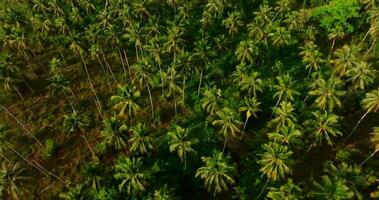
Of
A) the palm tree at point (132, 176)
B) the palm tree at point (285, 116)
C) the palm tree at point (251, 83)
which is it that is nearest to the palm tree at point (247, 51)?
the palm tree at point (251, 83)

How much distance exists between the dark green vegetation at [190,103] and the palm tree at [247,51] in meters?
0.23

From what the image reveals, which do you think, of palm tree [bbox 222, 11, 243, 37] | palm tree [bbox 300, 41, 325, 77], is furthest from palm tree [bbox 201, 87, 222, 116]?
palm tree [bbox 222, 11, 243, 37]

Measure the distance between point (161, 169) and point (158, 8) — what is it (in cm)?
4277

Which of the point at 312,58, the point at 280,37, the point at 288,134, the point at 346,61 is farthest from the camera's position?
the point at 280,37

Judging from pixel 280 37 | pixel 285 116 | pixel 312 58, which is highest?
pixel 280 37

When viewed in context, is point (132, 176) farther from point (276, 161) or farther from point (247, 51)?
point (247, 51)

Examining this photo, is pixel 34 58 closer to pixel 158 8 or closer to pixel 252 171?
pixel 158 8

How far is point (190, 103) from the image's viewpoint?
2837 inches

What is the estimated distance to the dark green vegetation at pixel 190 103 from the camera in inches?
2228

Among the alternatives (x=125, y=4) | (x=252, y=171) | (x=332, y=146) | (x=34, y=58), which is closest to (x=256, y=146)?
(x=252, y=171)

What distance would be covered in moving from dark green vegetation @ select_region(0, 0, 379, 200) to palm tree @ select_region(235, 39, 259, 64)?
23cm

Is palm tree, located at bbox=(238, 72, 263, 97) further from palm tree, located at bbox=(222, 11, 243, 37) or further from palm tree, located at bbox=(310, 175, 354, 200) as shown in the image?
palm tree, located at bbox=(310, 175, 354, 200)

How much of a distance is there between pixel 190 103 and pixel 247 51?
13374 mm

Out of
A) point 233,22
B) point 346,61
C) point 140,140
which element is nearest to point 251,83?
point 346,61
